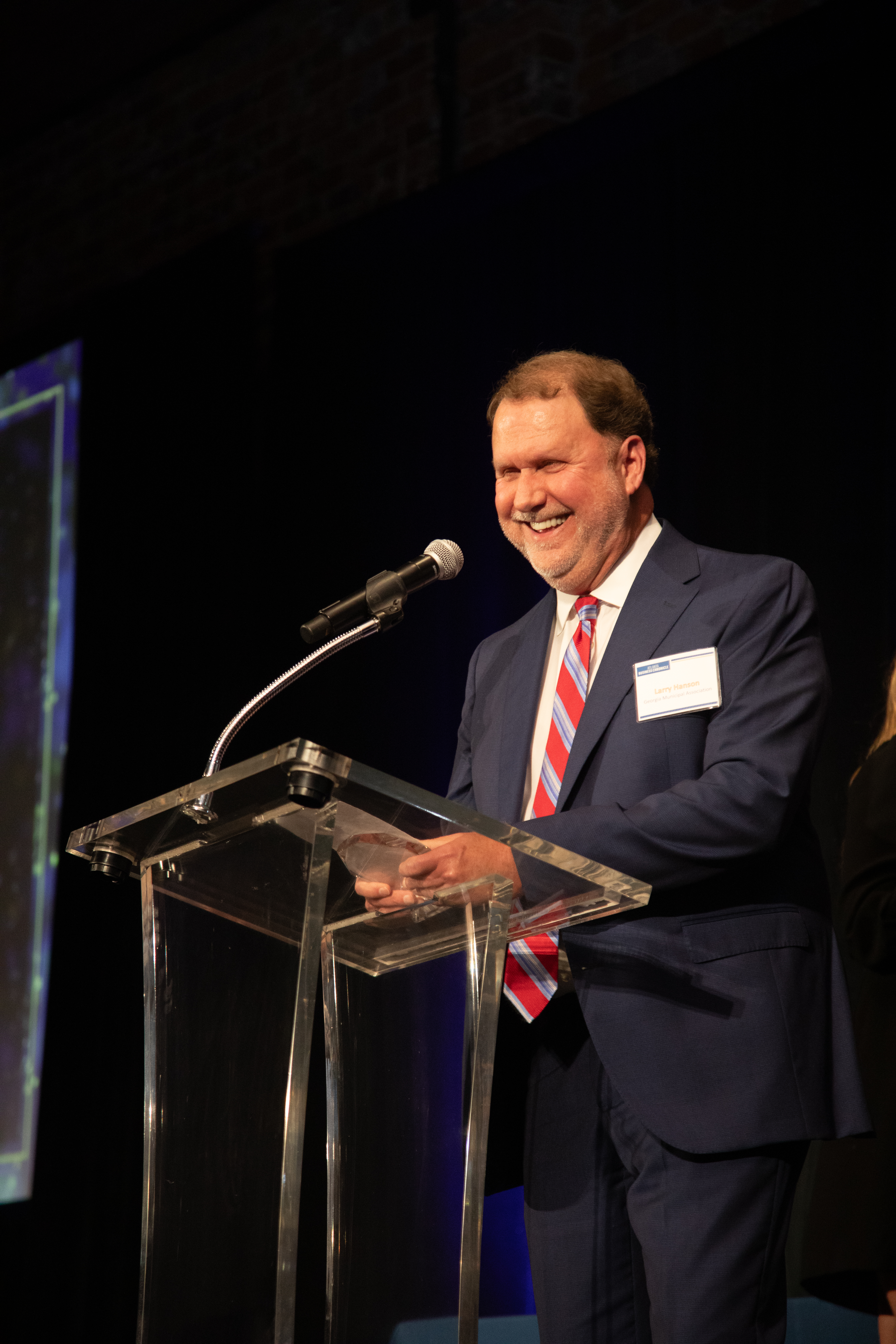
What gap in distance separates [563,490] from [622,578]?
157 millimetres

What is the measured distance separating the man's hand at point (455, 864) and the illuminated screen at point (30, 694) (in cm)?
357

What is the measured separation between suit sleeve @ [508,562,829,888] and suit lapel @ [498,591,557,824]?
130 millimetres

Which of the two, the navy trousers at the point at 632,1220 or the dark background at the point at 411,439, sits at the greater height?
the dark background at the point at 411,439

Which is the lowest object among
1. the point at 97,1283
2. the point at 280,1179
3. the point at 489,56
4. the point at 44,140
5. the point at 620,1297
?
the point at 97,1283

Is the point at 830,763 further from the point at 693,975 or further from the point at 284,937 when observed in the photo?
the point at 284,937

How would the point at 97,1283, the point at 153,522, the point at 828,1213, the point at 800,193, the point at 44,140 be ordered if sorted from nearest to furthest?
the point at 828,1213, the point at 800,193, the point at 97,1283, the point at 153,522, the point at 44,140

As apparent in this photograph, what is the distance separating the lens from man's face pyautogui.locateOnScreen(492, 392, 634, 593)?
85.0 inches

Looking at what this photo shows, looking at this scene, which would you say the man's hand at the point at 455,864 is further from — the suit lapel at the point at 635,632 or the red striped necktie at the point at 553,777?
the suit lapel at the point at 635,632

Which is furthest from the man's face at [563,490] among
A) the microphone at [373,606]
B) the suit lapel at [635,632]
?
the microphone at [373,606]

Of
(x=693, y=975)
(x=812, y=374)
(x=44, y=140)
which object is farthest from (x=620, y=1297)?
(x=44, y=140)

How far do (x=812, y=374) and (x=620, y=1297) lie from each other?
2.40m

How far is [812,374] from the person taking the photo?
11.7ft

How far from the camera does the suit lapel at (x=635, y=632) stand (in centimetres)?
190

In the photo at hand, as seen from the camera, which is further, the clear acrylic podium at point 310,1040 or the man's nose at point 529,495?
the man's nose at point 529,495
